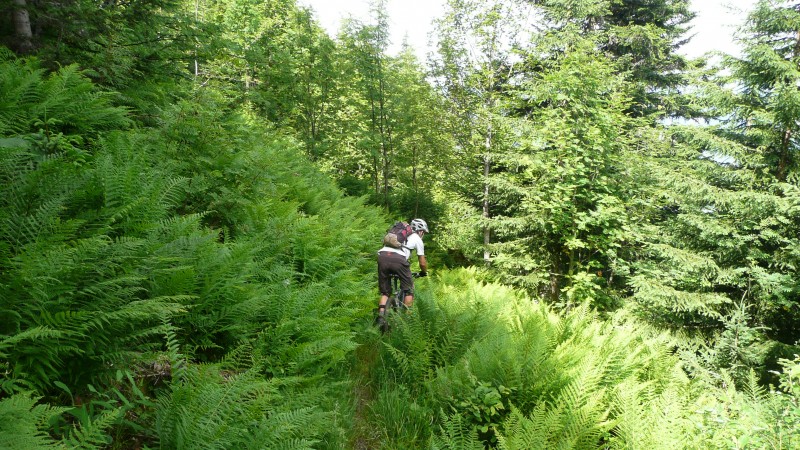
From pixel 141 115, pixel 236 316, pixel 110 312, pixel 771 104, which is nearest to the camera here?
pixel 110 312

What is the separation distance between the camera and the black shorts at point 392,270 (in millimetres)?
6969

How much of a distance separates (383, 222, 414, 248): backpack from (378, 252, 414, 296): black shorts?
0.57ft

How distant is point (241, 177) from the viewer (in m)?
5.82

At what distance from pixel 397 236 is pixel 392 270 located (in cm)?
60

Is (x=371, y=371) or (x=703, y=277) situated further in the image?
(x=703, y=277)

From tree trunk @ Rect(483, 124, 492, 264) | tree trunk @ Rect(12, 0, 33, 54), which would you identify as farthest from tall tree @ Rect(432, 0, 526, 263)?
tree trunk @ Rect(12, 0, 33, 54)

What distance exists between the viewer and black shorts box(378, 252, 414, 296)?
6969 mm

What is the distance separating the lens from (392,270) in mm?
6984

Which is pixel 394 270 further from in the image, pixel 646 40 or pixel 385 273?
pixel 646 40

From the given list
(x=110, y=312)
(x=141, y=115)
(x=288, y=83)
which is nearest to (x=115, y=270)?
(x=110, y=312)

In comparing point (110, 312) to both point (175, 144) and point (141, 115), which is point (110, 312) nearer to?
point (175, 144)

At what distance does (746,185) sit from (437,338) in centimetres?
884

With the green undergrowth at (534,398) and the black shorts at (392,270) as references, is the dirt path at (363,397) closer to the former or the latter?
the green undergrowth at (534,398)

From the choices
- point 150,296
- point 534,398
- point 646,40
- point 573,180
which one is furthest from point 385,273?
point 646,40
